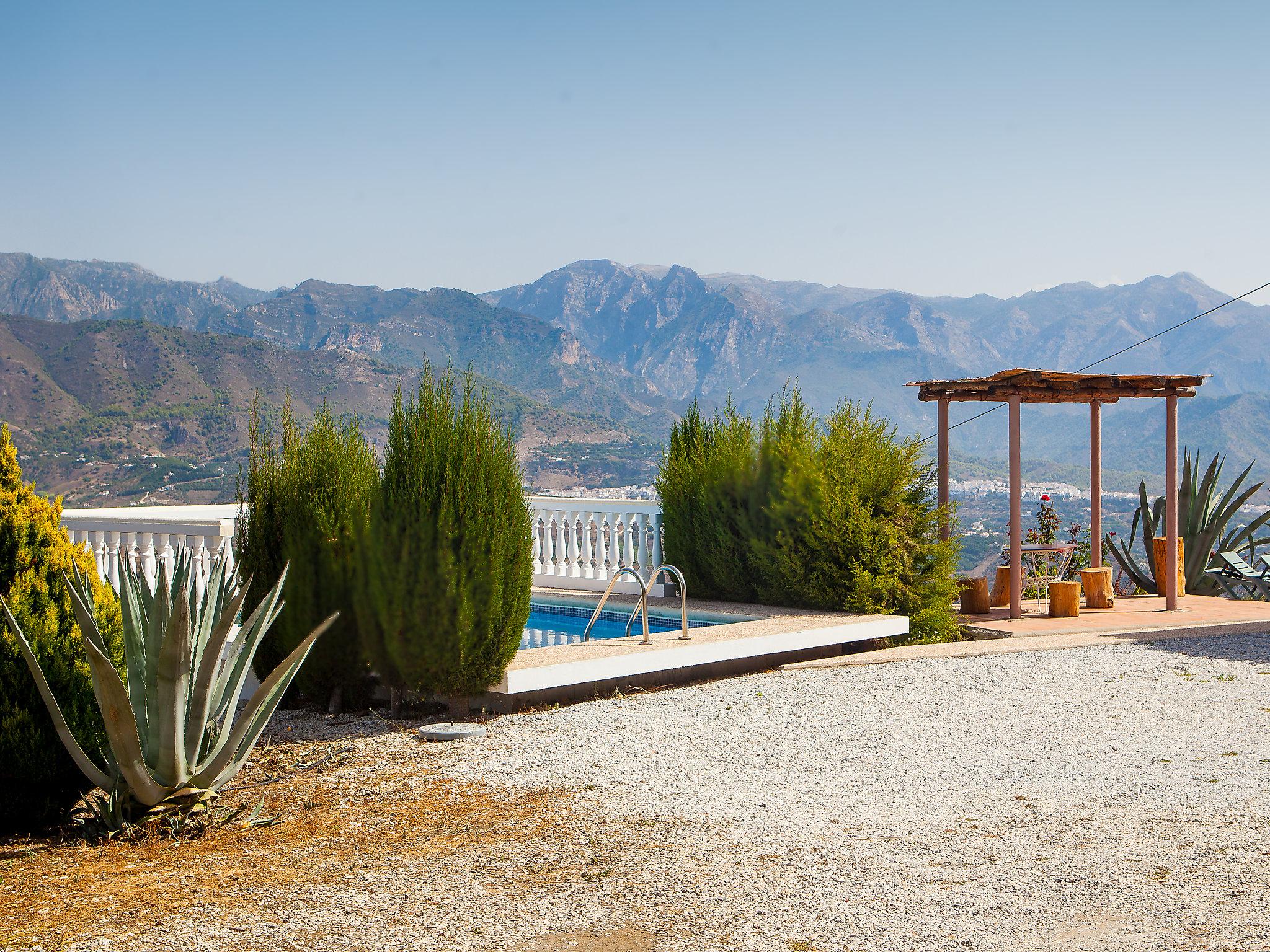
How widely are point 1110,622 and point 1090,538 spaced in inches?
76.3

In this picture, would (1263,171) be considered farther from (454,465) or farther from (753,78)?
(454,465)

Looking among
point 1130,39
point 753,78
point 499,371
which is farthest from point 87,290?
point 1130,39

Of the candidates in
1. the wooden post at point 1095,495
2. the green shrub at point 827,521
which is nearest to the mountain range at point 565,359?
the wooden post at point 1095,495

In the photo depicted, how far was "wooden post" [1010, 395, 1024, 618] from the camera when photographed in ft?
32.0

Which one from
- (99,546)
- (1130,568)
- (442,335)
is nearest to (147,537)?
(99,546)

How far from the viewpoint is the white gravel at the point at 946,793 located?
3.37 m

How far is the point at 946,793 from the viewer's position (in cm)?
484

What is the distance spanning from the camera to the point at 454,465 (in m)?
6.41

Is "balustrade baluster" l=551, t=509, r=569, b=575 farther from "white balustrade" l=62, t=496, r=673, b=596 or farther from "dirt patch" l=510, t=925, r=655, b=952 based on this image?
"dirt patch" l=510, t=925, r=655, b=952

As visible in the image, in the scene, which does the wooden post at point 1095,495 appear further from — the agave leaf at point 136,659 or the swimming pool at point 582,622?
the agave leaf at point 136,659

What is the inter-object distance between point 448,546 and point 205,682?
1.96m

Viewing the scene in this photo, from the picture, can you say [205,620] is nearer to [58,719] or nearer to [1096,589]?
[58,719]

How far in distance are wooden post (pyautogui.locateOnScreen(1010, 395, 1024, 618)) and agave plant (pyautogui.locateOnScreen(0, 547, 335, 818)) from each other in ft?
22.4

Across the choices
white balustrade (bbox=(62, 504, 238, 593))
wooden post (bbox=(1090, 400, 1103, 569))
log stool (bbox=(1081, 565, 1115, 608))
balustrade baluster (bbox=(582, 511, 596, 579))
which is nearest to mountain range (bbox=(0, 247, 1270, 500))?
balustrade baluster (bbox=(582, 511, 596, 579))
